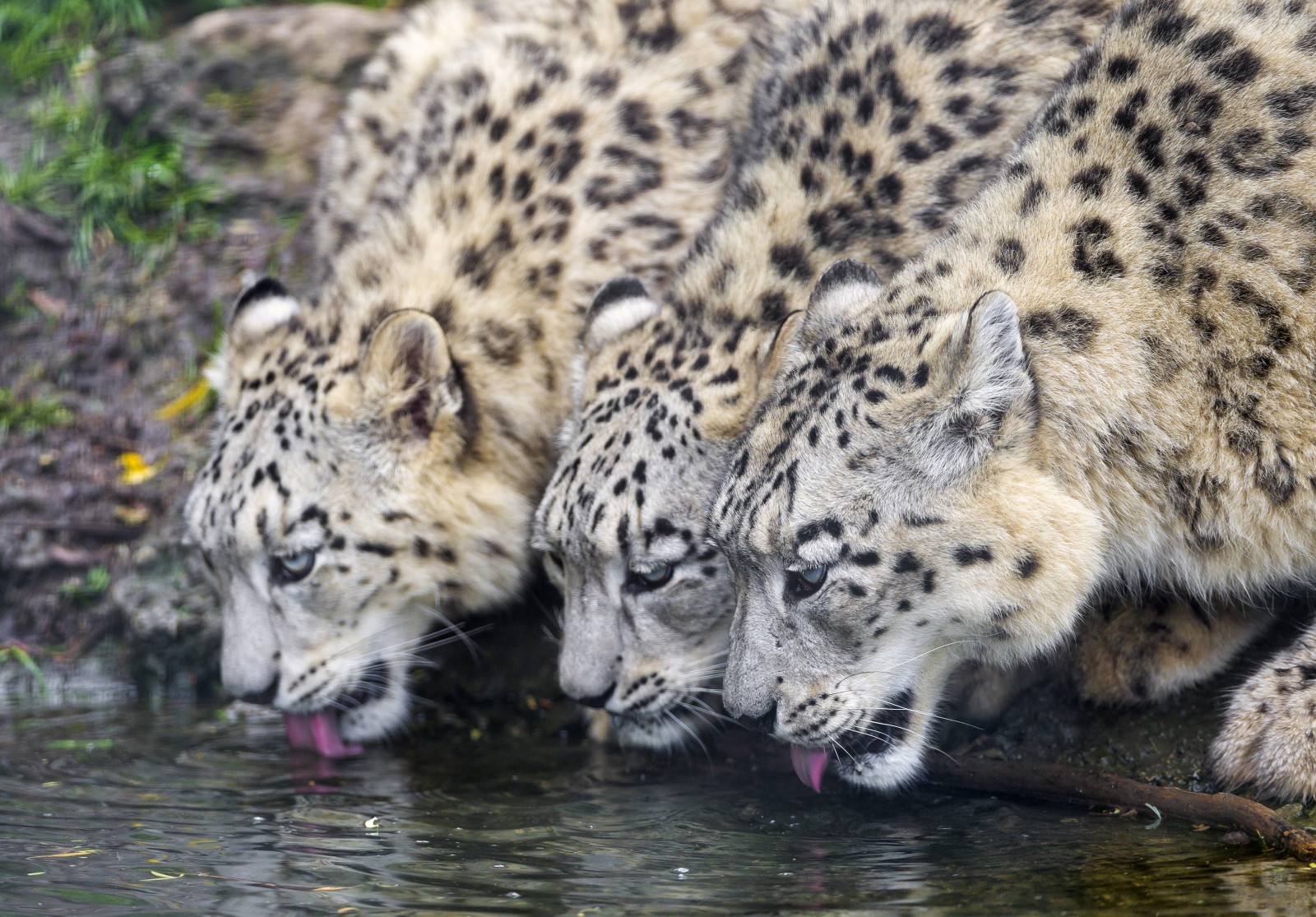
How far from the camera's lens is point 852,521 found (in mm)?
5227

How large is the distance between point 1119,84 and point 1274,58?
562 mm

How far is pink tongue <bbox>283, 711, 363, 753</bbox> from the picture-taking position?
23.9 feet

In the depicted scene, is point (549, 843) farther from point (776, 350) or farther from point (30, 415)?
point (30, 415)

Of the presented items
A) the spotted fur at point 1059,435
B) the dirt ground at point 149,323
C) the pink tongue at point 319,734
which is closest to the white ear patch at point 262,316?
the dirt ground at point 149,323

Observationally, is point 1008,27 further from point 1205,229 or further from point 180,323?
point 180,323

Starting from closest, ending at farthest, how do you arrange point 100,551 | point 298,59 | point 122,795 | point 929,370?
1. point 929,370
2. point 122,795
3. point 100,551
4. point 298,59

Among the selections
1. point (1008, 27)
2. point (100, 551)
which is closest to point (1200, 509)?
point (1008, 27)

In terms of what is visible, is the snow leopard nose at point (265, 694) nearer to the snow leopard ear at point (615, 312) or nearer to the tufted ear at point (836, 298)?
the snow leopard ear at point (615, 312)

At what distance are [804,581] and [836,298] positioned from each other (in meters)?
1.14

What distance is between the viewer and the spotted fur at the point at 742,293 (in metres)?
6.07

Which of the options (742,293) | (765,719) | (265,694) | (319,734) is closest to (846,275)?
(742,293)

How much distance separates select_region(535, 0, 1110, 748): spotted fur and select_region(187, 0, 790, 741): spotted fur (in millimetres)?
559

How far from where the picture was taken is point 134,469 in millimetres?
9289

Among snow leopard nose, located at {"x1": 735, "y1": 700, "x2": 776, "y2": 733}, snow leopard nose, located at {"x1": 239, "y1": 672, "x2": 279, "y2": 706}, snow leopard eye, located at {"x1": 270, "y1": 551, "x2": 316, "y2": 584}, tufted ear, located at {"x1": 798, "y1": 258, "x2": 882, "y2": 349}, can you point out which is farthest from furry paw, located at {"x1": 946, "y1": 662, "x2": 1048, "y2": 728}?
snow leopard nose, located at {"x1": 239, "y1": 672, "x2": 279, "y2": 706}
